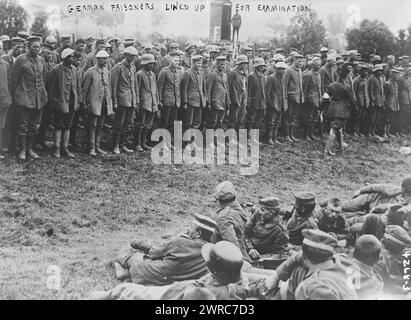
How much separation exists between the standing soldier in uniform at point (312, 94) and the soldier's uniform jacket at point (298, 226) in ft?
12.5

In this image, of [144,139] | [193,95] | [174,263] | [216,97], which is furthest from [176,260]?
[216,97]

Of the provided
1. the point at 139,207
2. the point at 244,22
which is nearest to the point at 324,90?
the point at 244,22

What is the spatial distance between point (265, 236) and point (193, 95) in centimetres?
342

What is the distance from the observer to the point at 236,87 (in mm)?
9000

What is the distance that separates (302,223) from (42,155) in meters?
3.68

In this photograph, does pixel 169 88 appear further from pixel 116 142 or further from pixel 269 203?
pixel 269 203

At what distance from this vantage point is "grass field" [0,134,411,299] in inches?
227

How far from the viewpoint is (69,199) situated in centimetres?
672

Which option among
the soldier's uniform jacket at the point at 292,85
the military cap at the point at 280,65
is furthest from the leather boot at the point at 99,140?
the soldier's uniform jacket at the point at 292,85

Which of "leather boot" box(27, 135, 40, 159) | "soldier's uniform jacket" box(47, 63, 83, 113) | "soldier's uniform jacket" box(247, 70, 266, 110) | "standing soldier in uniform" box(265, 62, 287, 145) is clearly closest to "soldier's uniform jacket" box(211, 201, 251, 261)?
"leather boot" box(27, 135, 40, 159)

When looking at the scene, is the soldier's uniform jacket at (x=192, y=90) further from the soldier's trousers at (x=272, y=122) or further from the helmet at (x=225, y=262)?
the helmet at (x=225, y=262)

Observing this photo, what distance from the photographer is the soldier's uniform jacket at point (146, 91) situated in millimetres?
8344

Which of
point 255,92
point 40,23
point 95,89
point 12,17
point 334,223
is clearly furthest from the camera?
point 255,92
